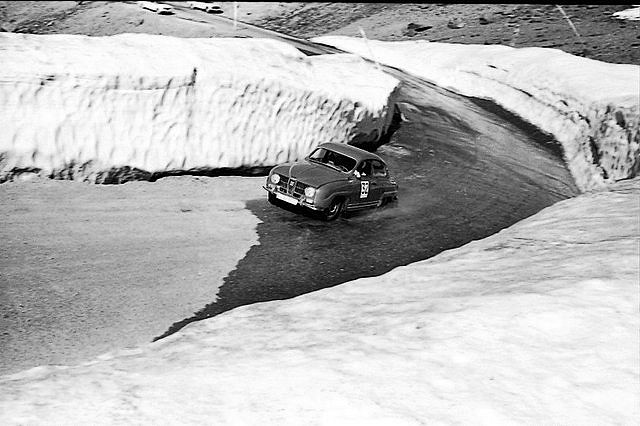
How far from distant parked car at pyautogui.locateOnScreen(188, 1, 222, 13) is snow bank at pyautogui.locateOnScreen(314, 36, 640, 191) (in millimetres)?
4741

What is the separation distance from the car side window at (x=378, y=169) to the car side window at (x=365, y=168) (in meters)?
0.16

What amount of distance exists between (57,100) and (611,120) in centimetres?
1589

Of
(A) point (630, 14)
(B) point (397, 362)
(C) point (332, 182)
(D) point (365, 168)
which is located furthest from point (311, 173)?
(A) point (630, 14)

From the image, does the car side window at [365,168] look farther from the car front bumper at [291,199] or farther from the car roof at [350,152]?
the car front bumper at [291,199]

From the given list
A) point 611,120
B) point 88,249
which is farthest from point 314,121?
point 611,120

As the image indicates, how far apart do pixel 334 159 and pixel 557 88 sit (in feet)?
47.2

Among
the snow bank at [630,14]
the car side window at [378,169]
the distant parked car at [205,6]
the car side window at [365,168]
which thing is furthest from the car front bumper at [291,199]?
the snow bank at [630,14]

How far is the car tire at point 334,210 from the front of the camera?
555 inches

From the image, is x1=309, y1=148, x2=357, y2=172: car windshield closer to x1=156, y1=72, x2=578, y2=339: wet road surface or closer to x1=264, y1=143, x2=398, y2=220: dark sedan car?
x1=264, y1=143, x2=398, y2=220: dark sedan car

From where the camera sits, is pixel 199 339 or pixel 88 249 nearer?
pixel 199 339

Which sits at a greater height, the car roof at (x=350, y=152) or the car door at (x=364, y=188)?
the car roof at (x=350, y=152)

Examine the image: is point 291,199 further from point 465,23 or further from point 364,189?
point 465,23

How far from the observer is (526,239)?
1129 centimetres

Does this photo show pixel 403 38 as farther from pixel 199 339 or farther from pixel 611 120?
pixel 199 339
